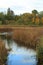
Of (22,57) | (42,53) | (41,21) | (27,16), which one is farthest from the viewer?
(27,16)

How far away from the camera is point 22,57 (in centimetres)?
1302

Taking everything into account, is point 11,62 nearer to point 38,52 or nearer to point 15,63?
point 15,63

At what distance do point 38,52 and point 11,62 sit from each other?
53.6 inches

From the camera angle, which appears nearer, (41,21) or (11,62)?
(11,62)

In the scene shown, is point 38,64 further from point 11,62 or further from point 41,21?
point 41,21

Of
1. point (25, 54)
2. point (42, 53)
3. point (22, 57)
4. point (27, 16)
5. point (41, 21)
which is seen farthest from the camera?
point (27, 16)

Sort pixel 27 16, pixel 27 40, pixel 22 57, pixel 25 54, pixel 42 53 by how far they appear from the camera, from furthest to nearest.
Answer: pixel 27 16
pixel 27 40
pixel 25 54
pixel 22 57
pixel 42 53

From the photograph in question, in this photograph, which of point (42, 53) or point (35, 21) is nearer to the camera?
point (42, 53)

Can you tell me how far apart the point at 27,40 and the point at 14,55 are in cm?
528

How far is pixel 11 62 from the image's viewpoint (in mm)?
11703

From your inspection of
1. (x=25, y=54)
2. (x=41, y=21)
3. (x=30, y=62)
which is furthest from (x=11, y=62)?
(x=41, y=21)

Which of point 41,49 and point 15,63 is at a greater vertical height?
point 41,49

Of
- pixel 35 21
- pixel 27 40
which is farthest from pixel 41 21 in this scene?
pixel 27 40

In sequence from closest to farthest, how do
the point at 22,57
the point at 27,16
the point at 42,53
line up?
the point at 42,53 → the point at 22,57 → the point at 27,16
